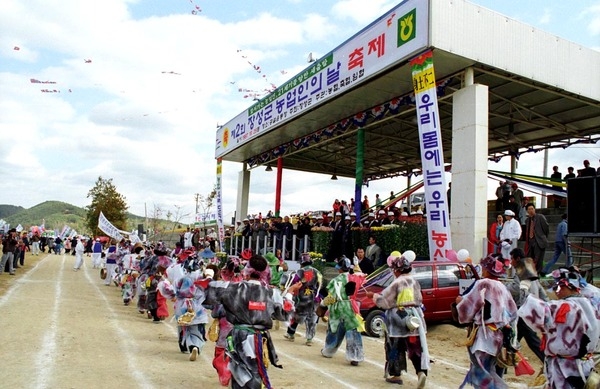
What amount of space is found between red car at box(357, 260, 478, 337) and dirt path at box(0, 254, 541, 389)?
43cm

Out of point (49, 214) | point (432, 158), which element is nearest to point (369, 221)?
point (432, 158)

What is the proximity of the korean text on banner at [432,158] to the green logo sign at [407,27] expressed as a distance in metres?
0.65

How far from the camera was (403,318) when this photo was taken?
7.22m

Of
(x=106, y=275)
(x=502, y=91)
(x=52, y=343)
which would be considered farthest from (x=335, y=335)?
(x=106, y=275)

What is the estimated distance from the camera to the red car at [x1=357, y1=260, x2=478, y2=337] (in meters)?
11.1

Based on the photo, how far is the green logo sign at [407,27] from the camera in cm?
1332

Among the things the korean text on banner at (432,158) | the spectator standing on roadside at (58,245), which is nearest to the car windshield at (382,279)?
the korean text on banner at (432,158)

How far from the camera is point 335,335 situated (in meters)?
9.01

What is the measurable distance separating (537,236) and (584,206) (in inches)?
74.9

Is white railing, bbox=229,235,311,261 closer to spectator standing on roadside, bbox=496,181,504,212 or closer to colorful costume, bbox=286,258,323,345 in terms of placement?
spectator standing on roadside, bbox=496,181,504,212

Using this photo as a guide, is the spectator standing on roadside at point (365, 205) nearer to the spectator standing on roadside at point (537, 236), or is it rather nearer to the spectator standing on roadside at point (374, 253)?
the spectator standing on roadside at point (374, 253)

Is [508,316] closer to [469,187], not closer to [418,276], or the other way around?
[418,276]

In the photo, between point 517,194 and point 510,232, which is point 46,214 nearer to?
point 517,194

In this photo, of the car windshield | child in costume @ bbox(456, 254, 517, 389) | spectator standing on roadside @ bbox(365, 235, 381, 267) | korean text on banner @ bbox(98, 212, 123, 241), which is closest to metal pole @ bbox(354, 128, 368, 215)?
spectator standing on roadside @ bbox(365, 235, 381, 267)
